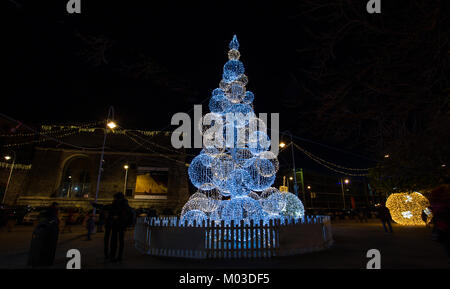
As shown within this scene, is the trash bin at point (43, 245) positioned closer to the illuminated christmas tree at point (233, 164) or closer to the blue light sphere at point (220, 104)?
the illuminated christmas tree at point (233, 164)

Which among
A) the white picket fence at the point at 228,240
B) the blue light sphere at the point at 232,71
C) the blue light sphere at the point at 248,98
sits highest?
the blue light sphere at the point at 232,71

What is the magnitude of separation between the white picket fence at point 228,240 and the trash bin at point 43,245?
2132mm

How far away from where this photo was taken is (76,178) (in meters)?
21.3

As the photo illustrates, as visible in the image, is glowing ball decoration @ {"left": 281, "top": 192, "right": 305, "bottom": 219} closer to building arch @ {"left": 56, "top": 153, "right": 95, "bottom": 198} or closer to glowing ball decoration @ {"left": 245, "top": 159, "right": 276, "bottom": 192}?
glowing ball decoration @ {"left": 245, "top": 159, "right": 276, "bottom": 192}

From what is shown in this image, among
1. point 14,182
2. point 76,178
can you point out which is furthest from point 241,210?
point 14,182

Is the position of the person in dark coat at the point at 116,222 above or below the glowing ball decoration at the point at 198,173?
below

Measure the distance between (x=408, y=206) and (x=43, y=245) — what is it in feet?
57.6

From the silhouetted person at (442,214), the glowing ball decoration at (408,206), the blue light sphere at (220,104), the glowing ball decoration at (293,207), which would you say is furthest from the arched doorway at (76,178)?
the glowing ball decoration at (408,206)

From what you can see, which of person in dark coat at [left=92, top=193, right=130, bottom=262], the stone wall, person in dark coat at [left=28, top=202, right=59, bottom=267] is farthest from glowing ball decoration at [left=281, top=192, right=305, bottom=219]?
the stone wall

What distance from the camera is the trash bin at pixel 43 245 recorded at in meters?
4.45

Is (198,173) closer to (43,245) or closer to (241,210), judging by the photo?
(241,210)

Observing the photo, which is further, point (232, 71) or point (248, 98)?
point (248, 98)

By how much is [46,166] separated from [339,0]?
25.9 m
